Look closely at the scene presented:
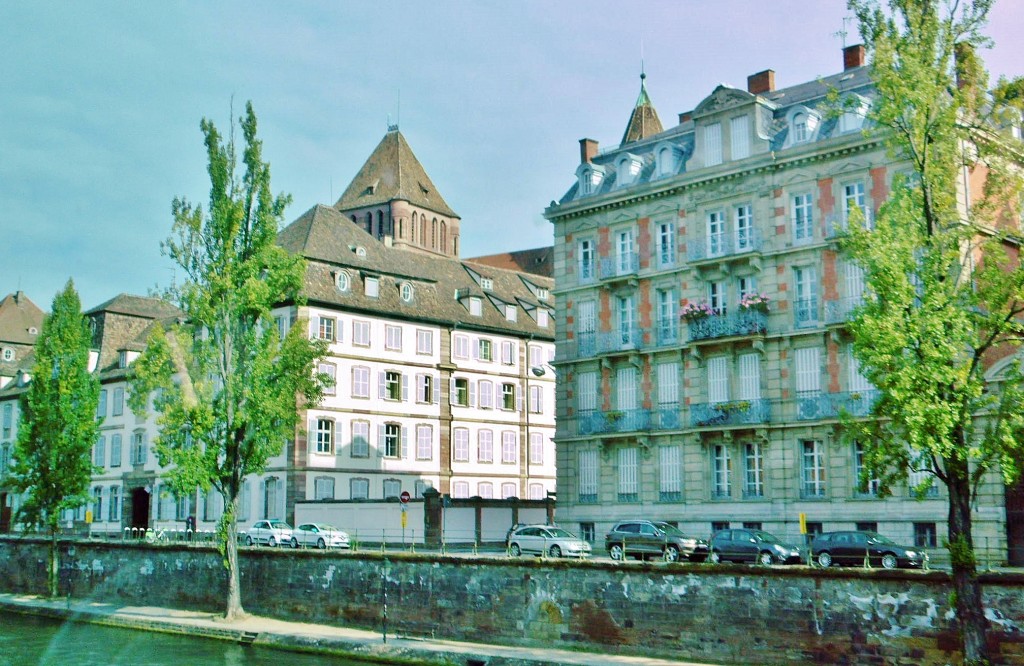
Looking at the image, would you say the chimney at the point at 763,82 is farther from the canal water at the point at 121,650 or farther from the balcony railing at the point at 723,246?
the canal water at the point at 121,650

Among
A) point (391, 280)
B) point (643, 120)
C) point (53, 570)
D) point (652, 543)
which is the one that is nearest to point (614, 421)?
point (652, 543)

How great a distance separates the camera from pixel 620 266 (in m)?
47.0

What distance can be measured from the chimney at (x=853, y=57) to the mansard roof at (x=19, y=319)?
59.6 m

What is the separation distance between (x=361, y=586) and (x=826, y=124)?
2313 cm

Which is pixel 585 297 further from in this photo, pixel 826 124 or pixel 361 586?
pixel 361 586

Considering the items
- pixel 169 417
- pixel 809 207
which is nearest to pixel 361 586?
pixel 169 417

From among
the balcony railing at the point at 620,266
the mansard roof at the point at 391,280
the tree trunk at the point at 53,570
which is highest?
the mansard roof at the point at 391,280

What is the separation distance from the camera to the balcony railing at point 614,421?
45.3 meters

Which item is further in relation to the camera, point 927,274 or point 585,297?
point 585,297

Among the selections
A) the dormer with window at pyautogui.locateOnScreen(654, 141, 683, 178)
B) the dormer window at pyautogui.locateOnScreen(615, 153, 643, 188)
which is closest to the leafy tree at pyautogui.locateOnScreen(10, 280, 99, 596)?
the dormer window at pyautogui.locateOnScreen(615, 153, 643, 188)

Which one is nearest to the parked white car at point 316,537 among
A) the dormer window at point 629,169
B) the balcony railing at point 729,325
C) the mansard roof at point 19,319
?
the balcony railing at point 729,325

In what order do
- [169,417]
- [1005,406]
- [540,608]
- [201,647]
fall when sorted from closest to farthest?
1. [1005,406]
2. [540,608]
3. [201,647]
4. [169,417]

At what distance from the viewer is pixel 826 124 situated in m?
→ 42.8

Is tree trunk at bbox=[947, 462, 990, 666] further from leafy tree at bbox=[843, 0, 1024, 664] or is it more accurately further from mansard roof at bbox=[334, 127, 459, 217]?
mansard roof at bbox=[334, 127, 459, 217]
